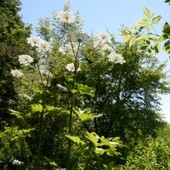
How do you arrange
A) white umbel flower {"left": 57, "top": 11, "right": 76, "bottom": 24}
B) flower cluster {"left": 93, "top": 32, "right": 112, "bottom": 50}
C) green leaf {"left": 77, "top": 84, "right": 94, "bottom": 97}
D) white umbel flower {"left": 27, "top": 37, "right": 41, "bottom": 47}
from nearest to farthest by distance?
green leaf {"left": 77, "top": 84, "right": 94, "bottom": 97} → white umbel flower {"left": 57, "top": 11, "right": 76, "bottom": 24} → white umbel flower {"left": 27, "top": 37, "right": 41, "bottom": 47} → flower cluster {"left": 93, "top": 32, "right": 112, "bottom": 50}

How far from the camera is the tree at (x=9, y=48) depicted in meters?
21.3

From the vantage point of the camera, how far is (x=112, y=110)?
22438 millimetres

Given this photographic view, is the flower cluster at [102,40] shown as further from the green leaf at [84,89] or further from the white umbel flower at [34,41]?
the green leaf at [84,89]

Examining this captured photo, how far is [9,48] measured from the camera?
21.2 meters

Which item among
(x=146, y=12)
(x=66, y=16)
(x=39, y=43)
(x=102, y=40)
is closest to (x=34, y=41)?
(x=39, y=43)

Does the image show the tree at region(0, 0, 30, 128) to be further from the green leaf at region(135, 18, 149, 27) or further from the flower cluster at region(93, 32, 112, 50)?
the green leaf at region(135, 18, 149, 27)

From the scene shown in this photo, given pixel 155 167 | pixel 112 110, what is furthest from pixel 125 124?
pixel 155 167

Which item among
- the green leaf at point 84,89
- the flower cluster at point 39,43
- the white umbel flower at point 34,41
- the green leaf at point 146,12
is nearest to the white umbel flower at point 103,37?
the flower cluster at point 39,43

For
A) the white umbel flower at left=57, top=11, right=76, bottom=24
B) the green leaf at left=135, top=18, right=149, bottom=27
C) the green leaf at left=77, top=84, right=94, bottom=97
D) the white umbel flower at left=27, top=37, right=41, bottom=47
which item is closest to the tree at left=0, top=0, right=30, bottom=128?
the white umbel flower at left=27, top=37, right=41, bottom=47

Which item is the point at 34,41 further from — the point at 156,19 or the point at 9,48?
the point at 9,48

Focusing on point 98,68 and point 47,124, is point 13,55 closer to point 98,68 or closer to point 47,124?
point 98,68

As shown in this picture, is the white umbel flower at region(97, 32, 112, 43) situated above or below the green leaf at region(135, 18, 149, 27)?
above

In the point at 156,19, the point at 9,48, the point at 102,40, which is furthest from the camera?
the point at 9,48

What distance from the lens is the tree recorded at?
70.0ft
